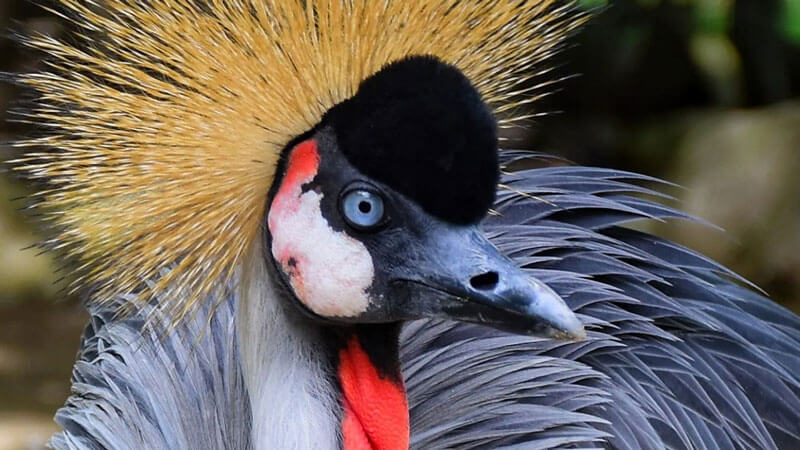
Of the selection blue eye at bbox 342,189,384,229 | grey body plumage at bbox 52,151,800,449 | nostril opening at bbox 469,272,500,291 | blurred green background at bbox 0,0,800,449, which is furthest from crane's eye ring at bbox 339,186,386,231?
blurred green background at bbox 0,0,800,449

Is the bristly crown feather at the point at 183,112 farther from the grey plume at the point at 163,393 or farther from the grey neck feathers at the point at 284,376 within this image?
the grey plume at the point at 163,393

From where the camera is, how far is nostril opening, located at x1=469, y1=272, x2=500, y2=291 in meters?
1.27

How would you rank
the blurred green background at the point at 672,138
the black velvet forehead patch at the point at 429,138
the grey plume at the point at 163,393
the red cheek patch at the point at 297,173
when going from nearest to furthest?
the black velvet forehead patch at the point at 429,138 < the red cheek patch at the point at 297,173 < the grey plume at the point at 163,393 < the blurred green background at the point at 672,138

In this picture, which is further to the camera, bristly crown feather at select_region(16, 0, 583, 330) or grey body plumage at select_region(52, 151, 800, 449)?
grey body plumage at select_region(52, 151, 800, 449)

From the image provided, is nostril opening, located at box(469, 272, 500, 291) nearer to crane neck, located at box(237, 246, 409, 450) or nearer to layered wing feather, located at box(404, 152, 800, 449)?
crane neck, located at box(237, 246, 409, 450)

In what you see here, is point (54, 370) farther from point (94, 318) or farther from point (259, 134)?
point (259, 134)

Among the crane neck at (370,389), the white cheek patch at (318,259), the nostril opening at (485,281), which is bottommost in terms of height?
the crane neck at (370,389)

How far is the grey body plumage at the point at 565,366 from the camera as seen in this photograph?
1.65 m

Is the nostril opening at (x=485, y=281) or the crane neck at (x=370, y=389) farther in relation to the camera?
the crane neck at (x=370, y=389)

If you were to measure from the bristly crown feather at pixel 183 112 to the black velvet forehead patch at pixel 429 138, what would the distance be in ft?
0.36

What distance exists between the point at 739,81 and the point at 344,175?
436 centimetres

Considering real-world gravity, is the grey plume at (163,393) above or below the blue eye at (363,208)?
below

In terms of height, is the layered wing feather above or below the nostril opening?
below

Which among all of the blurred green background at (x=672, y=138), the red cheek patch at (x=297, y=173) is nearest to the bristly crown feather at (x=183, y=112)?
the red cheek patch at (x=297, y=173)
